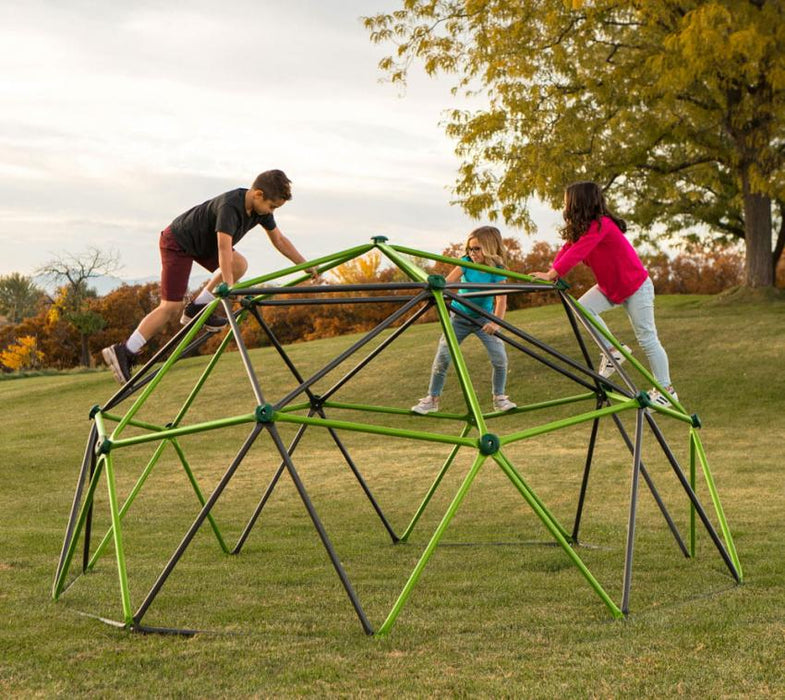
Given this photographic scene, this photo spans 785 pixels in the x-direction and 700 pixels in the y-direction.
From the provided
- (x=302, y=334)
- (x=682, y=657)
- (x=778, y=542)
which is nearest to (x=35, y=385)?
(x=302, y=334)

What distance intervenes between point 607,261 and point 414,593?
2761mm

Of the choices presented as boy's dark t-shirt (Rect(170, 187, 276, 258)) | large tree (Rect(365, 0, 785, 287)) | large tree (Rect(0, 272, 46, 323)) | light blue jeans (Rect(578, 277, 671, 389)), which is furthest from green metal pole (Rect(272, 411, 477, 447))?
large tree (Rect(0, 272, 46, 323))

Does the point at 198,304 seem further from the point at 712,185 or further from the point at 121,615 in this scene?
the point at 712,185

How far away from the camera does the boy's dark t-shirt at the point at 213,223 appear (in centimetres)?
559

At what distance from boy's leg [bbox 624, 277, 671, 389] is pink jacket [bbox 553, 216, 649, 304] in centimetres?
6

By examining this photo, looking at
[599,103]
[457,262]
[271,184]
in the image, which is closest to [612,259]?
[457,262]

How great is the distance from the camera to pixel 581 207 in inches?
236

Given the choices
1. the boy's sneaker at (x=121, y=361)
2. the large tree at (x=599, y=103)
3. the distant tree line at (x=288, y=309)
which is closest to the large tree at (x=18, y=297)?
the distant tree line at (x=288, y=309)

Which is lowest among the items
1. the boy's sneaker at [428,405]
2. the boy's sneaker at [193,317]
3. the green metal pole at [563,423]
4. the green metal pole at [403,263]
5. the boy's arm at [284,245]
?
the boy's sneaker at [428,405]

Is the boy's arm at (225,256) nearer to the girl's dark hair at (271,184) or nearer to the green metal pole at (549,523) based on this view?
the girl's dark hair at (271,184)

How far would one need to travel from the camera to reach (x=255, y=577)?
5.42 metres

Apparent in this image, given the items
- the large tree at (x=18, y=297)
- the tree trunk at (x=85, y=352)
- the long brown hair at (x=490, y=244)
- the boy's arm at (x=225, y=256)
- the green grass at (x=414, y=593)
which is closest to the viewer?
the green grass at (x=414, y=593)

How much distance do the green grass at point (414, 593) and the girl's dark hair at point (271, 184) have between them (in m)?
2.35

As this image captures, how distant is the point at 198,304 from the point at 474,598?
113 inches
